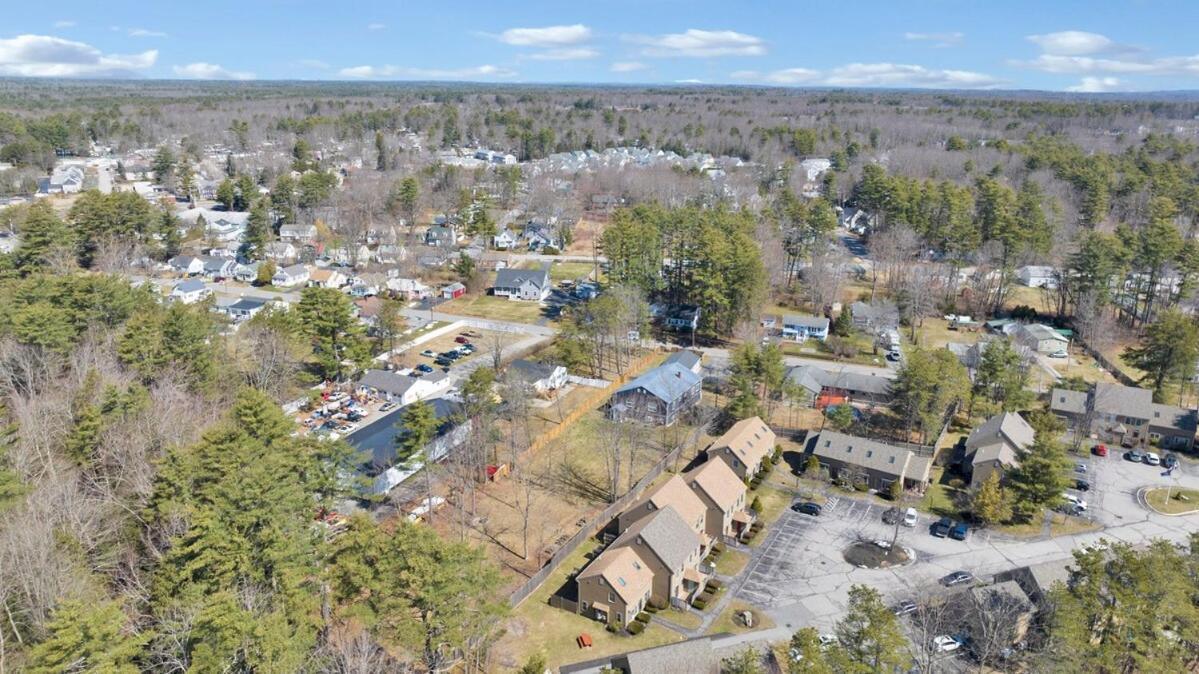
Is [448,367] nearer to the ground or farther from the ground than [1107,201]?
nearer to the ground

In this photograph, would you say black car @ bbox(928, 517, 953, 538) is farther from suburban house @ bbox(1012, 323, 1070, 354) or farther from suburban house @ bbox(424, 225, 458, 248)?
suburban house @ bbox(424, 225, 458, 248)

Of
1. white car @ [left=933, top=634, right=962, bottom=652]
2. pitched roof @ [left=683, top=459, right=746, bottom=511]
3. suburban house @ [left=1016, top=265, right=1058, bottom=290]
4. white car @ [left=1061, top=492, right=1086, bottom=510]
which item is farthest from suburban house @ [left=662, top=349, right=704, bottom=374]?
suburban house @ [left=1016, top=265, right=1058, bottom=290]

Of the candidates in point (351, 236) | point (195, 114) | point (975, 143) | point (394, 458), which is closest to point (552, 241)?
point (351, 236)

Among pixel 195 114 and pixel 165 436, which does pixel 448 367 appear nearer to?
pixel 165 436

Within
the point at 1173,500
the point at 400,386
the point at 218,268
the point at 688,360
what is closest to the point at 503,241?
the point at 218,268

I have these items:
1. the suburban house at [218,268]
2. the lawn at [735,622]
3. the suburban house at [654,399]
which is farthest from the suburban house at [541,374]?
the suburban house at [218,268]

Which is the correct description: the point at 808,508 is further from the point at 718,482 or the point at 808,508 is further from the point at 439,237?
the point at 439,237
